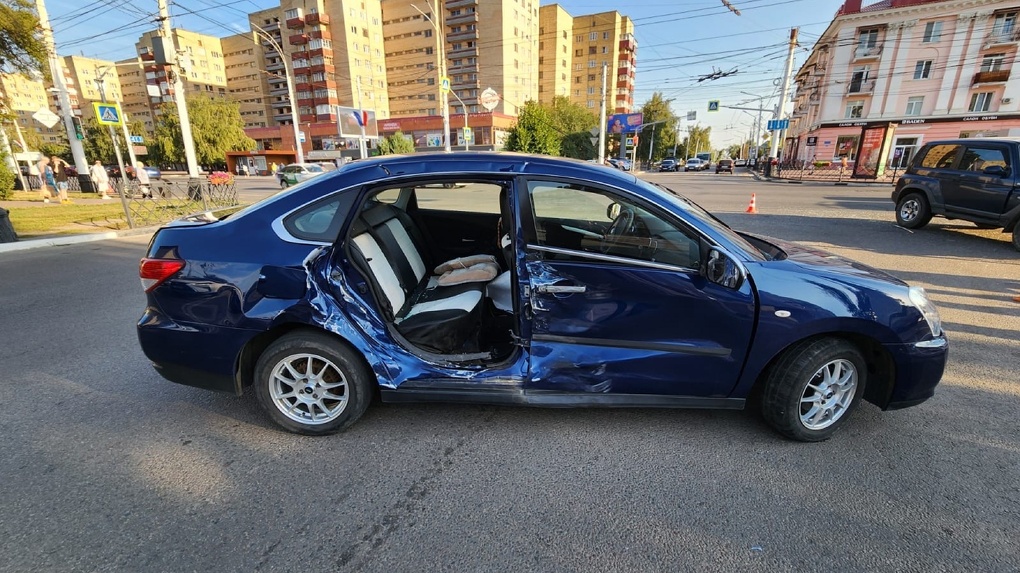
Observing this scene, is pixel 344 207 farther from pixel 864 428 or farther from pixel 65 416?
pixel 864 428

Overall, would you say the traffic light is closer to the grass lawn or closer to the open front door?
the grass lawn

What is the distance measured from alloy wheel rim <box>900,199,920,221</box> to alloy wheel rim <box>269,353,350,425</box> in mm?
12042

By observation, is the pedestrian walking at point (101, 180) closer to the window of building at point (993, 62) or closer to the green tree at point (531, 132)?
the green tree at point (531, 132)

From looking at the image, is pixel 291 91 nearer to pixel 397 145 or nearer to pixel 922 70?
pixel 397 145

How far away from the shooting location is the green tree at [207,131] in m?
56.2

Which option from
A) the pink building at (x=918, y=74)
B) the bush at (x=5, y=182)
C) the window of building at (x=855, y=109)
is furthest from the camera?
the window of building at (x=855, y=109)

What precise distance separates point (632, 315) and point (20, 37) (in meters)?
20.4

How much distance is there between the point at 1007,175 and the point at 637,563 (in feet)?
Answer: 33.6

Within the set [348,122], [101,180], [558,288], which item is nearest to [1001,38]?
[348,122]

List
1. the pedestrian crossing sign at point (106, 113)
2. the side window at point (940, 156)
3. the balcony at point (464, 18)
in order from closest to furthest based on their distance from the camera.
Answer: the side window at point (940, 156) < the pedestrian crossing sign at point (106, 113) < the balcony at point (464, 18)

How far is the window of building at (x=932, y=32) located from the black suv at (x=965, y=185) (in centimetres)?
4271

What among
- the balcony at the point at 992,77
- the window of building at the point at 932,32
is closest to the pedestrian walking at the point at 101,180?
the window of building at the point at 932,32

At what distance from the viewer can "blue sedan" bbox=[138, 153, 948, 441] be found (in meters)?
2.55

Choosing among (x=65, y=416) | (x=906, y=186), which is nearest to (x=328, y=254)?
(x=65, y=416)
